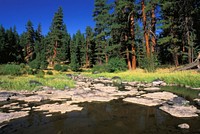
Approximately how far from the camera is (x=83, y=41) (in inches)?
2012

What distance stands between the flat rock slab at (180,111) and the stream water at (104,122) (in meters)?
0.25

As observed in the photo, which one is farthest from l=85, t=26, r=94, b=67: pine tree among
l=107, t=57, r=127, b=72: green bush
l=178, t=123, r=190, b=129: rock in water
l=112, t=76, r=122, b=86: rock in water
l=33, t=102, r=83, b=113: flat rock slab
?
l=178, t=123, r=190, b=129: rock in water

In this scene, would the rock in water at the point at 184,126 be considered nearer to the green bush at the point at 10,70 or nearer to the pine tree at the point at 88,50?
the green bush at the point at 10,70

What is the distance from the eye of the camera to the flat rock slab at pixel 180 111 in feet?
19.0

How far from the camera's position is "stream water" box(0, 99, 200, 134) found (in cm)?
468

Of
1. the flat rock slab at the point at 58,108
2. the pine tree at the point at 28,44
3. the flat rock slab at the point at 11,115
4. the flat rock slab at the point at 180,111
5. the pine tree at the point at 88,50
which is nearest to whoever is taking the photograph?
the flat rock slab at the point at 11,115

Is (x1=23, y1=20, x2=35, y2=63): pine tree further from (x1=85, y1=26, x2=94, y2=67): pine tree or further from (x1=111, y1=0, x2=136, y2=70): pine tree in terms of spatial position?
(x1=111, y1=0, x2=136, y2=70): pine tree

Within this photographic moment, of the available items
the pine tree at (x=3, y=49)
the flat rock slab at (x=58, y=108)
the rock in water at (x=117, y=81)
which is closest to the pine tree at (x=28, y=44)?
the pine tree at (x=3, y=49)

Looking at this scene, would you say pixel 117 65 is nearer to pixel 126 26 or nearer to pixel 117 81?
pixel 126 26

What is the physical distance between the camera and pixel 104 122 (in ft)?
17.7

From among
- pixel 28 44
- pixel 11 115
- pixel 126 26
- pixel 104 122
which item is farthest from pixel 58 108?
pixel 28 44

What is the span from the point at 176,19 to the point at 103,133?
2143 cm

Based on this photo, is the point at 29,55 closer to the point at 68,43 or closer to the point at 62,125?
the point at 68,43

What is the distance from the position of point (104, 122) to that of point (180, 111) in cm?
269
